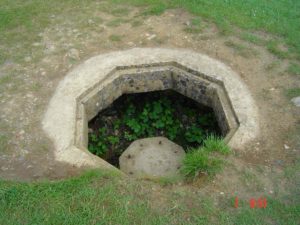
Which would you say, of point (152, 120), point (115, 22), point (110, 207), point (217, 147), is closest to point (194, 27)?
point (115, 22)

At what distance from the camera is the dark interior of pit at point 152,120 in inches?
244

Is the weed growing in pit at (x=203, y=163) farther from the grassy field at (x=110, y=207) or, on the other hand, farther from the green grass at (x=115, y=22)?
the green grass at (x=115, y=22)

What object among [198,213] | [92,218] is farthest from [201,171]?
[92,218]

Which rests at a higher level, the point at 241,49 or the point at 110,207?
the point at 241,49

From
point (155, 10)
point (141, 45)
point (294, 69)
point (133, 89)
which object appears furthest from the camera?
point (155, 10)

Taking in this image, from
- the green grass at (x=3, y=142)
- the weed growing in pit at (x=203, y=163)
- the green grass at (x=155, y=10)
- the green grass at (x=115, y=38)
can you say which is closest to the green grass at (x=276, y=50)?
the green grass at (x=155, y=10)

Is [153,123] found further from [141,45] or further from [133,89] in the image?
[141,45]

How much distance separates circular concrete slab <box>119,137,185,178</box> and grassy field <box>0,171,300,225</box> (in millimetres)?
1483

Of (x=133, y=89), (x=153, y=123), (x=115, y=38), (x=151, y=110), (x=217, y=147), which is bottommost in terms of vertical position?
(x=153, y=123)

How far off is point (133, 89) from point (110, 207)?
2424 millimetres

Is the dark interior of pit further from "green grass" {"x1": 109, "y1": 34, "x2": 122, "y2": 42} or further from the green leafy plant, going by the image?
the green leafy plant

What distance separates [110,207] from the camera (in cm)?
380

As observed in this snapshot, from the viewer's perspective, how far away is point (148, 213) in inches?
147

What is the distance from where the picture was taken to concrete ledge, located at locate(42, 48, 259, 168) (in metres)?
4.63
